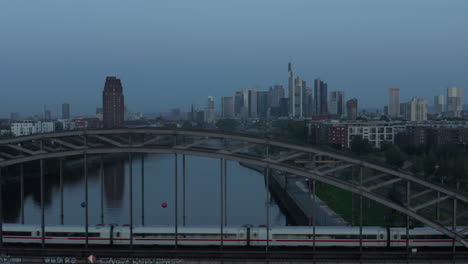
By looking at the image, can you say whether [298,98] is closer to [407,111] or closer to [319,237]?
[407,111]

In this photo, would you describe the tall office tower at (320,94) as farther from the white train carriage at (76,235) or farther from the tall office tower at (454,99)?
the white train carriage at (76,235)

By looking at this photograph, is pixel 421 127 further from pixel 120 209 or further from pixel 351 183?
pixel 351 183

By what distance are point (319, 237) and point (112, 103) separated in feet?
323

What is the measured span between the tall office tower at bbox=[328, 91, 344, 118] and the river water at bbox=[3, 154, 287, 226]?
138m

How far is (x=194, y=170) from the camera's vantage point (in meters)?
47.4

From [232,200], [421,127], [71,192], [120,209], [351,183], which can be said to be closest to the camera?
[351,183]

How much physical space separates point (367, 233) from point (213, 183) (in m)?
22.7

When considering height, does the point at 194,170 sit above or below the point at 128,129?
below

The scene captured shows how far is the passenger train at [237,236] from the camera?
51.2ft

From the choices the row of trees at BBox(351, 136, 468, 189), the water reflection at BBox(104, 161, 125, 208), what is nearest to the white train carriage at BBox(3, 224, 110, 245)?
the water reflection at BBox(104, 161, 125, 208)

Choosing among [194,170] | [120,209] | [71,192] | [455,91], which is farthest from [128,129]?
[455,91]

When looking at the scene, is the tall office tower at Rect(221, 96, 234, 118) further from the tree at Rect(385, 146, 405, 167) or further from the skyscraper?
the tree at Rect(385, 146, 405, 167)

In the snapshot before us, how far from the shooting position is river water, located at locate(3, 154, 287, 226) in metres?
25.8

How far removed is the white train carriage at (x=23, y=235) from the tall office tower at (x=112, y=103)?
94615 mm
